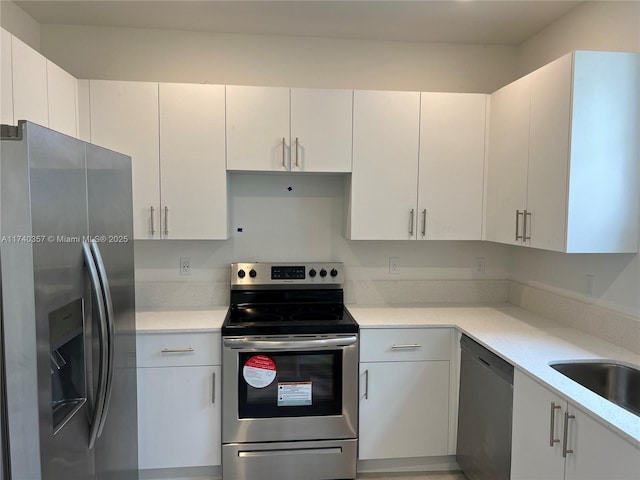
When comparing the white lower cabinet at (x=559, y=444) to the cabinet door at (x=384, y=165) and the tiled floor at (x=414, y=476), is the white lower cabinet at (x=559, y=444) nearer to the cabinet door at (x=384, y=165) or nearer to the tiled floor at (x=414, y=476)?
the tiled floor at (x=414, y=476)

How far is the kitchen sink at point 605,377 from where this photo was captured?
1806mm


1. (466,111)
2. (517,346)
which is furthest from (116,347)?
(466,111)

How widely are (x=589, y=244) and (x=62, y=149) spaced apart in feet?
6.89

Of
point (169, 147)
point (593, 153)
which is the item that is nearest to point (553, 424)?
point (593, 153)

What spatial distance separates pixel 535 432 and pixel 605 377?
43 cm

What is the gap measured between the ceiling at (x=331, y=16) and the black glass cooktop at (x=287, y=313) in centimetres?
165

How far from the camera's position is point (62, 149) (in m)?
1.31

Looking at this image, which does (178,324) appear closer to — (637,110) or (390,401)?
(390,401)

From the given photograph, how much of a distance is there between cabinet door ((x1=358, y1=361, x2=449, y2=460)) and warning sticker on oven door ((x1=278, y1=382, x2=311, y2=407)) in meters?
0.31

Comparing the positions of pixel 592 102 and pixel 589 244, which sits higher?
pixel 592 102

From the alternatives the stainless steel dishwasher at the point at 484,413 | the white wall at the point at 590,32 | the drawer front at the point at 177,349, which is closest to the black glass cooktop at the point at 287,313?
the drawer front at the point at 177,349

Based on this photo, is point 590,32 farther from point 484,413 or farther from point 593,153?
point 484,413

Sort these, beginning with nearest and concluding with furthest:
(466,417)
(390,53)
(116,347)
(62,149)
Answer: (62,149) < (116,347) < (466,417) < (390,53)

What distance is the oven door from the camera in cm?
229
